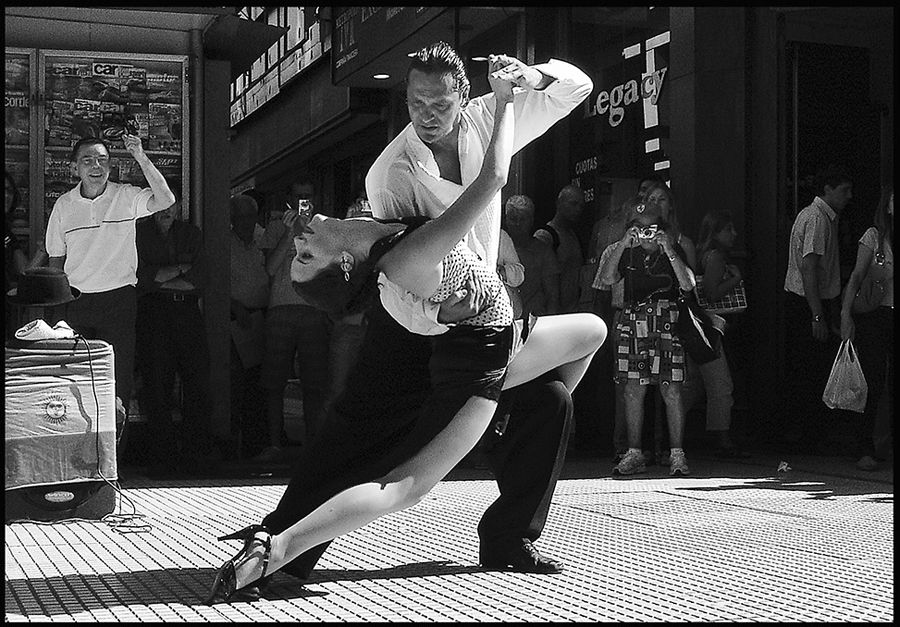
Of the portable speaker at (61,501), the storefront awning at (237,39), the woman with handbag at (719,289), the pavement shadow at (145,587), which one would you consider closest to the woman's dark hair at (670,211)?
the woman with handbag at (719,289)

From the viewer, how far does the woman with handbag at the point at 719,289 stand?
29.9ft

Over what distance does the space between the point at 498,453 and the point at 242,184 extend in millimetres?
19701

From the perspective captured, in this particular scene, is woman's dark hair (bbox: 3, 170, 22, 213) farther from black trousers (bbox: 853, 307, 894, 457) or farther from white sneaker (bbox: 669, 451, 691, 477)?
black trousers (bbox: 853, 307, 894, 457)

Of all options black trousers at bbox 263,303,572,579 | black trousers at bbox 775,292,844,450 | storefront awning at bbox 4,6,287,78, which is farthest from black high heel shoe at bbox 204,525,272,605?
black trousers at bbox 775,292,844,450

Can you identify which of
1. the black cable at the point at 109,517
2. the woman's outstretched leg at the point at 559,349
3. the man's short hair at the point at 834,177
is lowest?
the black cable at the point at 109,517

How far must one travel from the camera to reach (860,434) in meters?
A: 8.79

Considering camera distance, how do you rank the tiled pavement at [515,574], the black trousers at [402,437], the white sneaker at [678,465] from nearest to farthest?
the tiled pavement at [515,574] → the black trousers at [402,437] → the white sneaker at [678,465]

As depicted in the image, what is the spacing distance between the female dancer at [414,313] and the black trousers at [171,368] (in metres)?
4.30

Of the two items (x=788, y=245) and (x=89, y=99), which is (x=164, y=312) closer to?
(x=89, y=99)

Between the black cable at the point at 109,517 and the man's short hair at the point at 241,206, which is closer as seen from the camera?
the black cable at the point at 109,517

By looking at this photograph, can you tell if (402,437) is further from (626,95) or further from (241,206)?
(626,95)

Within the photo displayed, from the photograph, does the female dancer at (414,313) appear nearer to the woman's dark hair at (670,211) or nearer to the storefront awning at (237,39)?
the woman's dark hair at (670,211)

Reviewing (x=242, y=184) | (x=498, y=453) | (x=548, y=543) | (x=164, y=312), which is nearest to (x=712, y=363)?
(x=164, y=312)

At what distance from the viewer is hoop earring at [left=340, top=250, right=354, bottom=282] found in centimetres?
382
